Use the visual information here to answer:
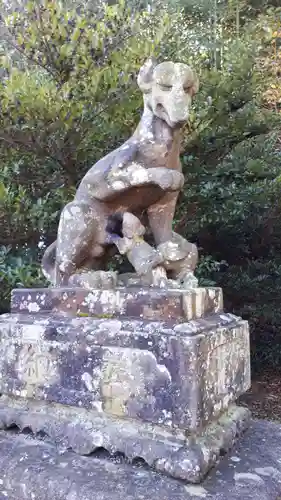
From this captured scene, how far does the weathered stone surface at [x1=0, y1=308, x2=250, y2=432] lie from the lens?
5.01 feet

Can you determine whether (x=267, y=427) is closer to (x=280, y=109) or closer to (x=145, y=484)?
(x=145, y=484)

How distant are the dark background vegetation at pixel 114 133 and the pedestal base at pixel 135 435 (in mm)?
1300

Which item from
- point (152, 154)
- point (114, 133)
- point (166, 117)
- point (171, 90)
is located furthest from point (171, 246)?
point (114, 133)

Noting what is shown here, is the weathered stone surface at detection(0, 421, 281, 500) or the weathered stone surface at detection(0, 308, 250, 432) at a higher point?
the weathered stone surface at detection(0, 308, 250, 432)

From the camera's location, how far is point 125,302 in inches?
68.7

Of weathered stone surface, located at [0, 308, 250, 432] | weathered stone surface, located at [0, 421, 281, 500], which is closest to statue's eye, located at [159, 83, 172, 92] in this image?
weathered stone surface, located at [0, 308, 250, 432]

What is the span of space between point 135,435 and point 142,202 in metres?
0.91

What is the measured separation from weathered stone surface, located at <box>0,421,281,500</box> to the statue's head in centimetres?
126

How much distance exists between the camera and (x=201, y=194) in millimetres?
3697

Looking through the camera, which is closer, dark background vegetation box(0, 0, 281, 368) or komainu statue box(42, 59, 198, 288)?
komainu statue box(42, 59, 198, 288)

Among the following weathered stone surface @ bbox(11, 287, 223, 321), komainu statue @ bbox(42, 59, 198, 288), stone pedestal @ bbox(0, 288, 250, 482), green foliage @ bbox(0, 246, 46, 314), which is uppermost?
komainu statue @ bbox(42, 59, 198, 288)

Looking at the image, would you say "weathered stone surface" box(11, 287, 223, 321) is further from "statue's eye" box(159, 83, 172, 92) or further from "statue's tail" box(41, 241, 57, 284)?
"statue's eye" box(159, 83, 172, 92)

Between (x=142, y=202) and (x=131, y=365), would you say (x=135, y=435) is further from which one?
(x=142, y=202)

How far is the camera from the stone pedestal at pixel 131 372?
60.2 inches
